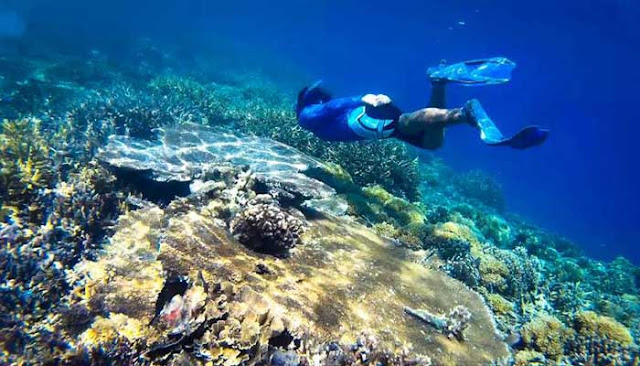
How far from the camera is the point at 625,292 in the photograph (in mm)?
12523

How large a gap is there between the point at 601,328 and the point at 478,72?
4.65m

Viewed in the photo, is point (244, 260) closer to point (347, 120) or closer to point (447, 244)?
point (347, 120)

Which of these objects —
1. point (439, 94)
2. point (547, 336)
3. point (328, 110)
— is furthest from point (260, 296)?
point (439, 94)

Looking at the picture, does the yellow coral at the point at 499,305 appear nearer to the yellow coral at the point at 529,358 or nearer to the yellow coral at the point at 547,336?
the yellow coral at the point at 547,336

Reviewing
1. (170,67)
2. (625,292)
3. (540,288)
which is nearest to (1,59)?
(170,67)

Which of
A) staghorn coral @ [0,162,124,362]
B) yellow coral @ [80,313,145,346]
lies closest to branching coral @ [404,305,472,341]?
yellow coral @ [80,313,145,346]

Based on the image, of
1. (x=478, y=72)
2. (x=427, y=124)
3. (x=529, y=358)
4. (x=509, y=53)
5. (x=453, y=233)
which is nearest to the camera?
(x=529, y=358)

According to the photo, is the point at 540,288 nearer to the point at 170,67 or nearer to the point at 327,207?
the point at 327,207

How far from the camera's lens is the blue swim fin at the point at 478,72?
21.4ft

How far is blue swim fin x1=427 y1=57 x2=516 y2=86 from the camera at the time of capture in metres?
6.52

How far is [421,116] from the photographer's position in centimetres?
652

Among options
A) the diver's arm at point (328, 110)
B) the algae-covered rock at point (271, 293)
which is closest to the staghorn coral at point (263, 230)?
the algae-covered rock at point (271, 293)

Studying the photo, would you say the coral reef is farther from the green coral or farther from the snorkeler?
the snorkeler

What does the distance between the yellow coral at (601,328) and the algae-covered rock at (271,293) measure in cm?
152
